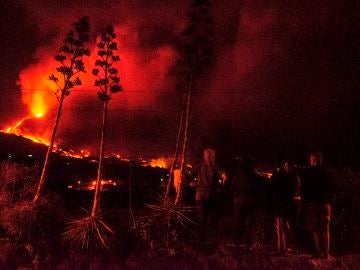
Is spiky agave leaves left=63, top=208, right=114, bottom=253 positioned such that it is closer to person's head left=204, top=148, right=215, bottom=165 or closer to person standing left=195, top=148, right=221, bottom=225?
person standing left=195, top=148, right=221, bottom=225

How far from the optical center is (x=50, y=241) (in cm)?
1112

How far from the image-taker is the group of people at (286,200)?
8.25 m

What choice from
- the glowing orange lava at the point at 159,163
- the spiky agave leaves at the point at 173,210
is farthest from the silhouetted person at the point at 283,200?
the glowing orange lava at the point at 159,163

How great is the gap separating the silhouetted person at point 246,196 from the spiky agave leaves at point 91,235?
147 inches

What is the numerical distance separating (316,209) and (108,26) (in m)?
11.1

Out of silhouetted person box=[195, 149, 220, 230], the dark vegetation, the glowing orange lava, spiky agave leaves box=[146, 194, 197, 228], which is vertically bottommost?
the dark vegetation

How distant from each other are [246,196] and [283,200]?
2.58ft

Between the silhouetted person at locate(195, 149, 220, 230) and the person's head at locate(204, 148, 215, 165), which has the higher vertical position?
the person's head at locate(204, 148, 215, 165)

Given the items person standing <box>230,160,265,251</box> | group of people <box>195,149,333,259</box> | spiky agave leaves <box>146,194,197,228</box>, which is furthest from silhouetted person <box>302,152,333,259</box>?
spiky agave leaves <box>146,194,197,228</box>

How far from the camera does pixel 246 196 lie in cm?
873

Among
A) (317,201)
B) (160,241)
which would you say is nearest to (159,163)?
(160,241)

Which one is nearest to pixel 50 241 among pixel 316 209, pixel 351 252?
pixel 316 209

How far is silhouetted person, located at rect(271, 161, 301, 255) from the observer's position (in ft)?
27.7

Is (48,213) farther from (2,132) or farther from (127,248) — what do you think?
(2,132)
